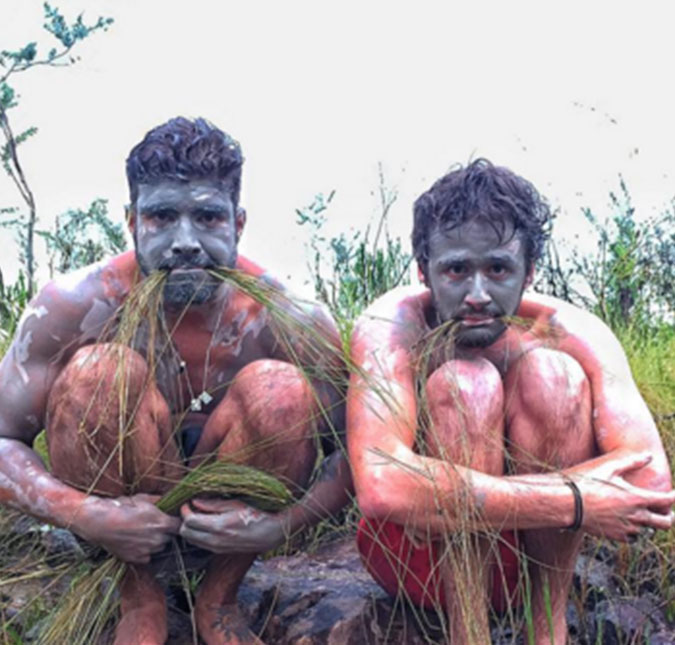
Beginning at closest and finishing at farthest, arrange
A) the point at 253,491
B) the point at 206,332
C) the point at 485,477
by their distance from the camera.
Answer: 1. the point at 485,477
2. the point at 253,491
3. the point at 206,332

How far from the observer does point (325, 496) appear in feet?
9.04

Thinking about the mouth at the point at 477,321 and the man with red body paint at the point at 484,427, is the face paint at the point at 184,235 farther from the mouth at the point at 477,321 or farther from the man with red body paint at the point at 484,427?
the mouth at the point at 477,321

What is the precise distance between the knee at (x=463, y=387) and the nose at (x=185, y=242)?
2.08 feet

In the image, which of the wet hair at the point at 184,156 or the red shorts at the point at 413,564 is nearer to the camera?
the red shorts at the point at 413,564

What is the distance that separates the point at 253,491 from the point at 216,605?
34 cm

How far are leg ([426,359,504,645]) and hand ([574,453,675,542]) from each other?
21 centimetres

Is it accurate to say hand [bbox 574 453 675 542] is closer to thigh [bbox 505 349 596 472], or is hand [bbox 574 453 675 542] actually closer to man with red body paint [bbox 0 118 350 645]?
thigh [bbox 505 349 596 472]

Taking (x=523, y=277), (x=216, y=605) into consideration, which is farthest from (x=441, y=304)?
(x=216, y=605)

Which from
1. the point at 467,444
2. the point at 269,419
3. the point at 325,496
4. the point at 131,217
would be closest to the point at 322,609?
the point at 325,496

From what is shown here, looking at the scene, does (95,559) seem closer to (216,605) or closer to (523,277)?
(216,605)

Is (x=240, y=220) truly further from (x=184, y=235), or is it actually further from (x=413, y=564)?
(x=413, y=564)

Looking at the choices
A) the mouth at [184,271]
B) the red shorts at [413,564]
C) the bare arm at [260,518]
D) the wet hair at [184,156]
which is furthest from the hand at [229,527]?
the wet hair at [184,156]

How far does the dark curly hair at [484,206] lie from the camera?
2.69m

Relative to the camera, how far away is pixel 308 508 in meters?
2.73
